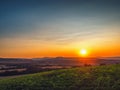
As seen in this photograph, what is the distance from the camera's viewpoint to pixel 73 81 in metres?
20.8

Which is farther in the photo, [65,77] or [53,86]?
[65,77]

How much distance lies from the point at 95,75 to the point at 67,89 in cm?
359

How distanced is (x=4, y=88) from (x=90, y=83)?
7454mm

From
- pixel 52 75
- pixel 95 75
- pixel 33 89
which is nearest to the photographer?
pixel 33 89

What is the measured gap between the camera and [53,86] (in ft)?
66.5

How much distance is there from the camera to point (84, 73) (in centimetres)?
2286

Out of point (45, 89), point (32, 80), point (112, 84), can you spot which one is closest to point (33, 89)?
point (45, 89)

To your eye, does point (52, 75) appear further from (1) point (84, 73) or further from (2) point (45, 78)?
(1) point (84, 73)

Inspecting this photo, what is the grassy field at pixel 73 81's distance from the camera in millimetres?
19344

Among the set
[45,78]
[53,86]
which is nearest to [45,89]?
[53,86]

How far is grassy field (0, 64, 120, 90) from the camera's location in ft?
63.5

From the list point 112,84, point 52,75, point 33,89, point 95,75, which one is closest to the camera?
point 112,84

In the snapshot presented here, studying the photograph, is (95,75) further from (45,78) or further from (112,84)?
(45,78)

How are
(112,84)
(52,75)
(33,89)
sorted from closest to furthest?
(112,84) → (33,89) → (52,75)
